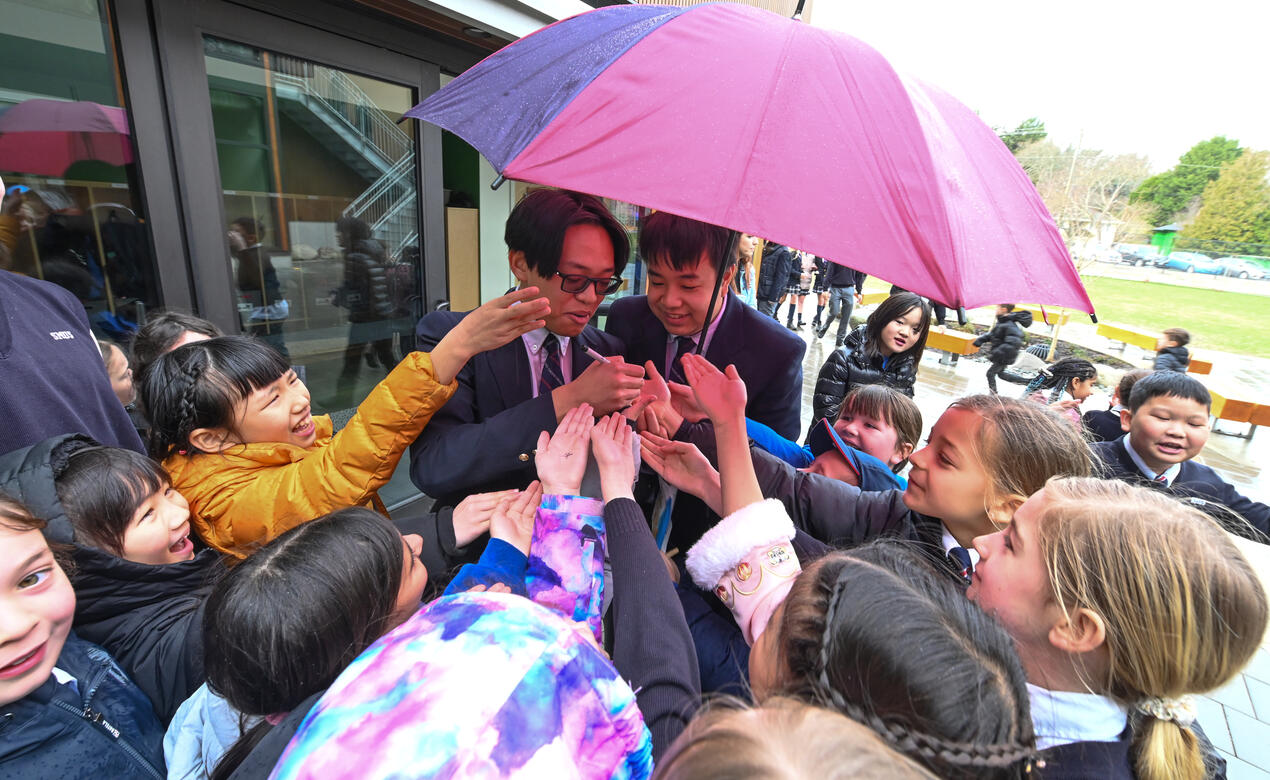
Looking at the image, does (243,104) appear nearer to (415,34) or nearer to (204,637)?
(415,34)

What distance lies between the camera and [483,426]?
154 cm

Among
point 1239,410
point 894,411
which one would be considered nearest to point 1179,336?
point 1239,410

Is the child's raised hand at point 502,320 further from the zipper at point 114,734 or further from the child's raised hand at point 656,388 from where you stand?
the zipper at point 114,734

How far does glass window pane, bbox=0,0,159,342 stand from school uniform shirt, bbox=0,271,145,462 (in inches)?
46.2

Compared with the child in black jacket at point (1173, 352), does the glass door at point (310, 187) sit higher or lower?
higher

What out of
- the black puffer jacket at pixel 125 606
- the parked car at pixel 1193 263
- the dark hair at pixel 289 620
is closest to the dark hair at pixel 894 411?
the dark hair at pixel 289 620

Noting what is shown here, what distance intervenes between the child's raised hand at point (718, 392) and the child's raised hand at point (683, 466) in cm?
15

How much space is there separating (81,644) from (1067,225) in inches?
773

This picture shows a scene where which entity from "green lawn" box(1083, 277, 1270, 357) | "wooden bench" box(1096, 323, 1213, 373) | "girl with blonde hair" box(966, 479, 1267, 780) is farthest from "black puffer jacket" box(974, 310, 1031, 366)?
"green lawn" box(1083, 277, 1270, 357)

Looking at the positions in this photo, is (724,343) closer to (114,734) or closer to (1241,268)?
(114,734)

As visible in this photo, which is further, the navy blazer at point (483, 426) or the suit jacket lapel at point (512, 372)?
the suit jacket lapel at point (512, 372)

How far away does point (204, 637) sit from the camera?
94 cm

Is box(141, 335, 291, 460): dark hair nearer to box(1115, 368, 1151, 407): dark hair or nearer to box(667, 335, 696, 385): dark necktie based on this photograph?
box(667, 335, 696, 385): dark necktie

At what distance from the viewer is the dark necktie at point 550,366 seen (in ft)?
5.76
